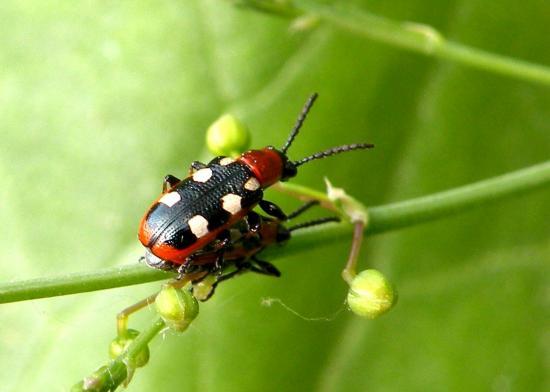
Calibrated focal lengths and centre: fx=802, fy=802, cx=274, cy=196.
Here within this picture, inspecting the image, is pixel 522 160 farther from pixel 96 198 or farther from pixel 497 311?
pixel 96 198

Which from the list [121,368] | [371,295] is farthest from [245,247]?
[121,368]

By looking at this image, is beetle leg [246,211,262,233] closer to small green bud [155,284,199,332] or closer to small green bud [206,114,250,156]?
small green bud [206,114,250,156]

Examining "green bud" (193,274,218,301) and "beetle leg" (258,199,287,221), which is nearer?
"green bud" (193,274,218,301)

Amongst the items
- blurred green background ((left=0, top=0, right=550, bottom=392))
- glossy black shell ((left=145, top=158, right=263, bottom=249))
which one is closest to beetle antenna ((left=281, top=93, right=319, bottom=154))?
glossy black shell ((left=145, top=158, right=263, bottom=249))

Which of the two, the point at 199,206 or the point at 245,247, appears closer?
the point at 245,247

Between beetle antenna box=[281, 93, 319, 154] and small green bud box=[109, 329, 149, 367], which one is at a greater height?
beetle antenna box=[281, 93, 319, 154]

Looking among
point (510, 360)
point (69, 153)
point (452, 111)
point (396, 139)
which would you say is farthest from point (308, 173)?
point (510, 360)

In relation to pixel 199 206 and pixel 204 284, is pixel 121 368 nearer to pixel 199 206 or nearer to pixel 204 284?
pixel 204 284
